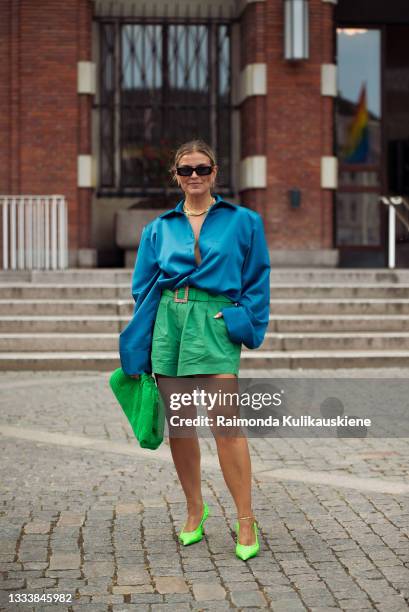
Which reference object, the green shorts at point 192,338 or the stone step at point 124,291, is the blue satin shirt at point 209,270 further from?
the stone step at point 124,291

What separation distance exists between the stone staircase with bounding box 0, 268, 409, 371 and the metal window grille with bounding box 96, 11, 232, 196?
426 centimetres

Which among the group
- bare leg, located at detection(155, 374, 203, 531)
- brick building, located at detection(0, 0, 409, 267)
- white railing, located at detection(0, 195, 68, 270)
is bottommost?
bare leg, located at detection(155, 374, 203, 531)

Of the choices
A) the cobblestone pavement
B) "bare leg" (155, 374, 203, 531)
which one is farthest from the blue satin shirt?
the cobblestone pavement

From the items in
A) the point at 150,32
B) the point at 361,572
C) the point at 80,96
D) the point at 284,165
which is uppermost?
the point at 150,32

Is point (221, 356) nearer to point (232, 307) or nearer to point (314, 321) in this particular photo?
point (232, 307)

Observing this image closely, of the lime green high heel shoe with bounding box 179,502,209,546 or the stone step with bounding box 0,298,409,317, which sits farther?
the stone step with bounding box 0,298,409,317

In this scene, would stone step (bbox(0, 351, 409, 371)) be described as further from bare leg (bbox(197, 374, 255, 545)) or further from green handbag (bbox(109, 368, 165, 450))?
bare leg (bbox(197, 374, 255, 545))

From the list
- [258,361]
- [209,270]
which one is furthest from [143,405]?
[258,361]

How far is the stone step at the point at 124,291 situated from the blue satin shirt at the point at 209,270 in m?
8.76

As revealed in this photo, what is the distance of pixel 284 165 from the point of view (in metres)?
16.9

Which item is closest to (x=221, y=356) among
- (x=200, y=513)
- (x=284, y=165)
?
(x=200, y=513)

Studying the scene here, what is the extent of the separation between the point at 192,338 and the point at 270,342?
7.51 metres

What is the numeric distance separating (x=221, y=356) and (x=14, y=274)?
414 inches

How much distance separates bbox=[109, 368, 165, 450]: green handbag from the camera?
4729 millimetres
